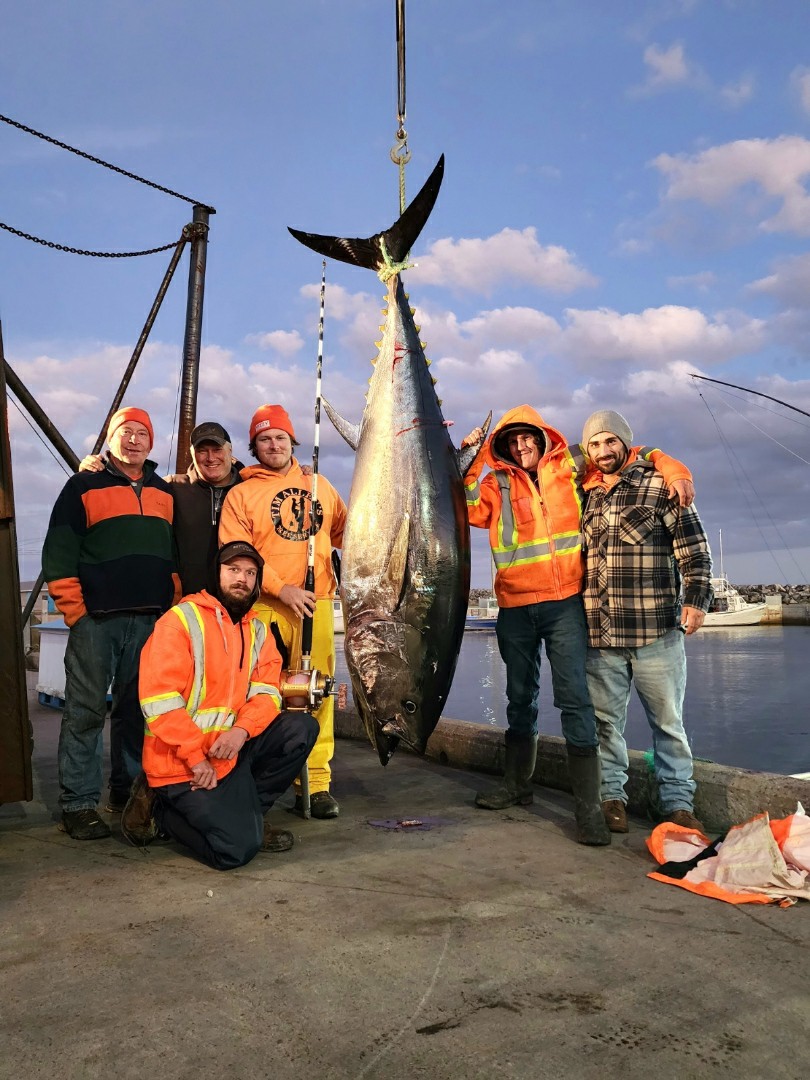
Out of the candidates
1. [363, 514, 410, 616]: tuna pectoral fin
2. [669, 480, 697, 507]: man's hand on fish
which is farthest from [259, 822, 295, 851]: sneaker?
[669, 480, 697, 507]: man's hand on fish

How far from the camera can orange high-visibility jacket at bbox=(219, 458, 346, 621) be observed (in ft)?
13.1

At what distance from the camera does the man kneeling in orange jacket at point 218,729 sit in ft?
10.4

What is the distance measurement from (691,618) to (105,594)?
9.32ft

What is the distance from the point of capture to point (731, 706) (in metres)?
24.6

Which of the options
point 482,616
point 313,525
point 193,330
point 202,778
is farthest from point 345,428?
point 482,616

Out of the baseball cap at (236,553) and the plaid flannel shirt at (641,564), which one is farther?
the plaid flannel shirt at (641,564)

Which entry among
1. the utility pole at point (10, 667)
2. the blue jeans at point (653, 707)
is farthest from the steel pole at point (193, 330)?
the blue jeans at point (653, 707)

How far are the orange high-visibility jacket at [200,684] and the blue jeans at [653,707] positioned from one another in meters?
1.59

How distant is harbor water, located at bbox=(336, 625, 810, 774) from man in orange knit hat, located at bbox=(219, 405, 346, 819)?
275 cm

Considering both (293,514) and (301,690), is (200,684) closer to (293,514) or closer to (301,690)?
(301,690)

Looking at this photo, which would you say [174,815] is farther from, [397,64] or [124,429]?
[397,64]

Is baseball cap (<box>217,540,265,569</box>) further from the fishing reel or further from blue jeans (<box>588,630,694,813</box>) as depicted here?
blue jeans (<box>588,630,694,813</box>)

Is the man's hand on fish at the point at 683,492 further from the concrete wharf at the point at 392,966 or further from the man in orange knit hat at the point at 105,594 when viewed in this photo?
the man in orange knit hat at the point at 105,594

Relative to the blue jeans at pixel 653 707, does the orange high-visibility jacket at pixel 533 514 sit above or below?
above
